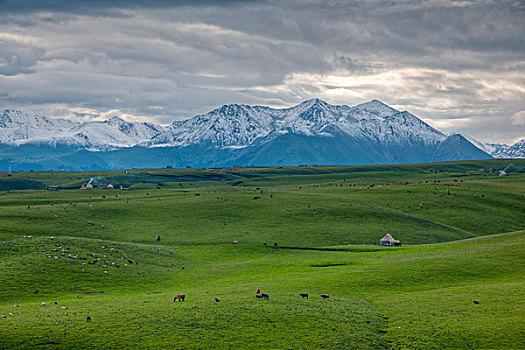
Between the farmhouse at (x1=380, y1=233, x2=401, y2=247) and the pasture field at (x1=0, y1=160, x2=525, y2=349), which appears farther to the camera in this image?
the farmhouse at (x1=380, y1=233, x2=401, y2=247)

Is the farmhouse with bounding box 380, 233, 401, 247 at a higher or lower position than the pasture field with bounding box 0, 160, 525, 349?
lower

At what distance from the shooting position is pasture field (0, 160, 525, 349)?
34375 millimetres

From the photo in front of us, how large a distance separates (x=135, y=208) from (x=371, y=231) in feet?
196

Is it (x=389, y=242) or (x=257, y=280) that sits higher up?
(x=257, y=280)

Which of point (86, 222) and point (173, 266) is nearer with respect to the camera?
point (173, 266)

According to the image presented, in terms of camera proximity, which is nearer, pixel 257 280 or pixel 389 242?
pixel 257 280

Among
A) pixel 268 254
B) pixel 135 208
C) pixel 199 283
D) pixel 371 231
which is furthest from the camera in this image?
pixel 135 208

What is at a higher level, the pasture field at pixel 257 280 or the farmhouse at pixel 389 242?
the pasture field at pixel 257 280

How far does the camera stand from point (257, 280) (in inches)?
2245

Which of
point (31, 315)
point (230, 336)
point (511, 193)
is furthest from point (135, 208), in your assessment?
point (511, 193)

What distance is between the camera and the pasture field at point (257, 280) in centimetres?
3438

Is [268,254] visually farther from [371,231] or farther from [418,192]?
[418,192]

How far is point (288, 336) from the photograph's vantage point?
34.6 metres

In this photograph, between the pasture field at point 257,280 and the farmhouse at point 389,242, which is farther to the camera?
the farmhouse at point 389,242
